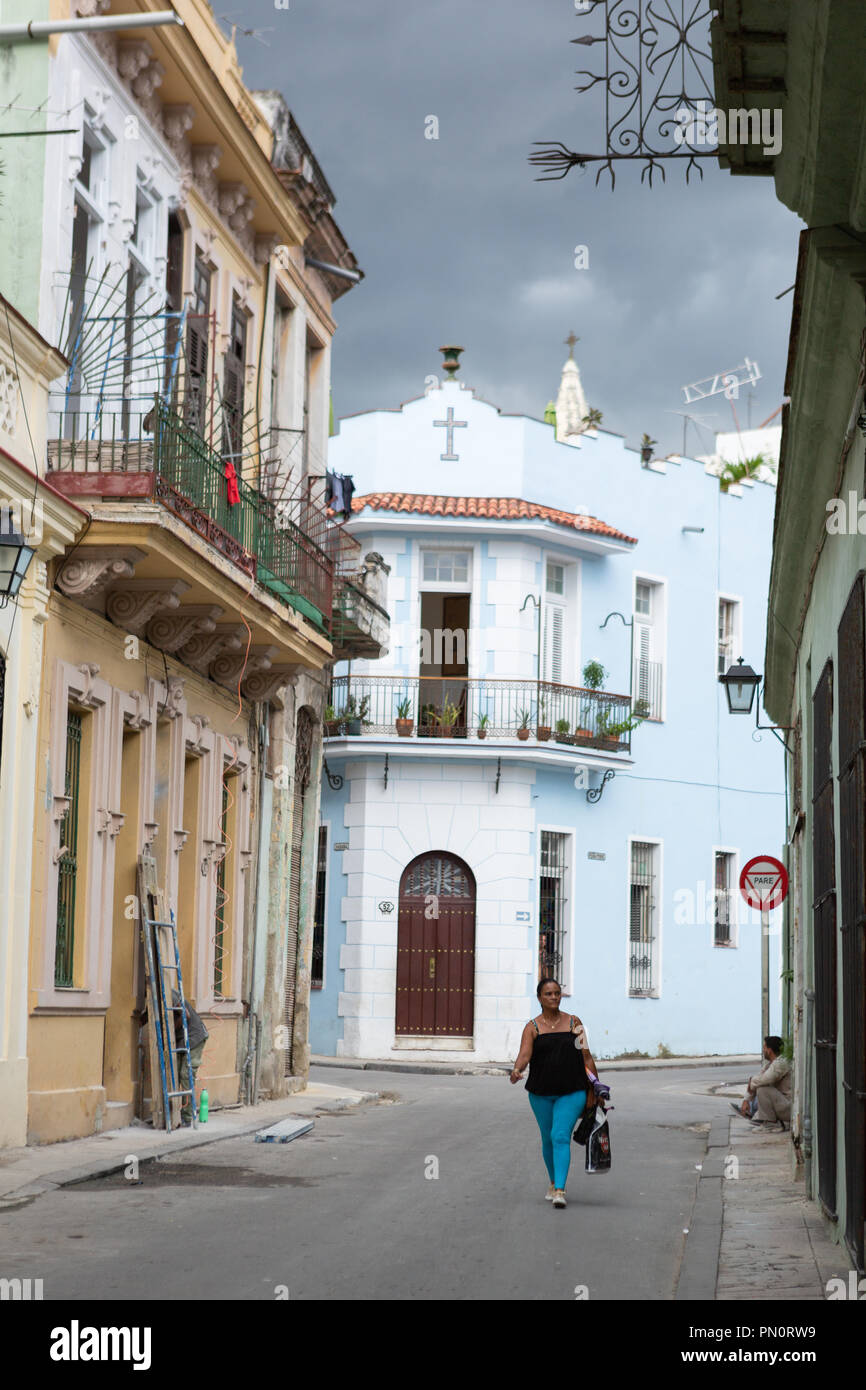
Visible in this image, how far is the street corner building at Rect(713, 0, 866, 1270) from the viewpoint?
7.02m

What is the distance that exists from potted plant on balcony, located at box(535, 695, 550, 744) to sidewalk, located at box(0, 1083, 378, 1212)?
1183cm

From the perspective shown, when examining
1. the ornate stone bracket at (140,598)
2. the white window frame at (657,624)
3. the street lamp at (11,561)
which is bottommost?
the street lamp at (11,561)

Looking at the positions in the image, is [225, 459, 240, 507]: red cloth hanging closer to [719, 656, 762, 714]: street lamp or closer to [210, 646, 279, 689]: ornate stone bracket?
[210, 646, 279, 689]: ornate stone bracket

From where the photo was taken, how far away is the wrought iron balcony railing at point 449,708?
105ft

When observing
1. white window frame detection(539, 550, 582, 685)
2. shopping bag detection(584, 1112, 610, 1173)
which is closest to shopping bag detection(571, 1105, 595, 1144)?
shopping bag detection(584, 1112, 610, 1173)

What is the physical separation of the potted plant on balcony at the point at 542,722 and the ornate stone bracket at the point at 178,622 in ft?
48.0

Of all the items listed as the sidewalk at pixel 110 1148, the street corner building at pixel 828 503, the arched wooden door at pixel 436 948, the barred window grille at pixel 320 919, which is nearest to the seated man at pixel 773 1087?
the sidewalk at pixel 110 1148

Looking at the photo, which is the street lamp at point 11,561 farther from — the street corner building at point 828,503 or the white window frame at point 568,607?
the white window frame at point 568,607

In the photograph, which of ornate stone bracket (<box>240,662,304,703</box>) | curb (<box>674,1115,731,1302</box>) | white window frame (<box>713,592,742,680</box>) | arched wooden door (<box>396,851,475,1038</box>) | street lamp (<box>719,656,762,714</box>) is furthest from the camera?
white window frame (<box>713,592,742,680</box>)

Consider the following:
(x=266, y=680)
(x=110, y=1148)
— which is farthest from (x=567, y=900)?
(x=110, y=1148)

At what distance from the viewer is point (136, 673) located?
17.5 metres

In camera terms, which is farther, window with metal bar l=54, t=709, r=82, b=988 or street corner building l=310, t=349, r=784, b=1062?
street corner building l=310, t=349, r=784, b=1062

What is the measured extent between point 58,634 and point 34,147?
395 cm

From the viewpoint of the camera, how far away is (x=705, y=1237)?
35.3 ft
